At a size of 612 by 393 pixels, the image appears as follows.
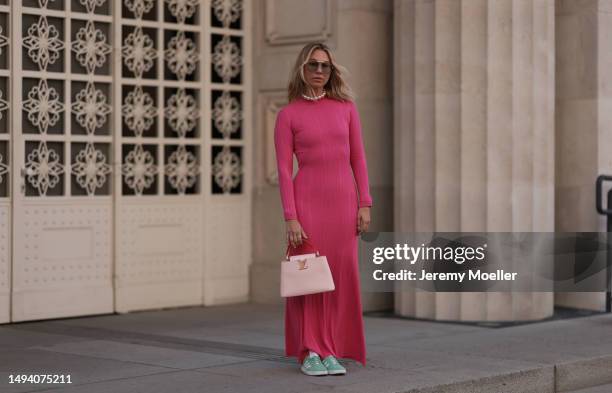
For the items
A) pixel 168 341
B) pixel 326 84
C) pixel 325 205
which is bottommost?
pixel 168 341

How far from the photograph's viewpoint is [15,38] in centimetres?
1005

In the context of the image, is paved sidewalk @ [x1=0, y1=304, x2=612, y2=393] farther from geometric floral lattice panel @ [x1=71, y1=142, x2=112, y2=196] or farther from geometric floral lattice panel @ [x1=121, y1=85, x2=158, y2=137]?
geometric floral lattice panel @ [x1=121, y1=85, x2=158, y2=137]

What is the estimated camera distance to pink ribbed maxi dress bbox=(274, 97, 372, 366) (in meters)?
7.37

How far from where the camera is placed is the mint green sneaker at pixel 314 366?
7.32 meters

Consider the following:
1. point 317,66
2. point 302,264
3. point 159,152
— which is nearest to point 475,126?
point 159,152

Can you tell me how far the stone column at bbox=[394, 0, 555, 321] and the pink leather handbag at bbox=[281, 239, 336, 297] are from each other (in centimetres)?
364

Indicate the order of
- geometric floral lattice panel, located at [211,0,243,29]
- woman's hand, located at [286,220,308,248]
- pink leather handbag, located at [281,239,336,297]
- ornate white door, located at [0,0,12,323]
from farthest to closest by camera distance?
geometric floral lattice panel, located at [211,0,243,29], ornate white door, located at [0,0,12,323], woman's hand, located at [286,220,308,248], pink leather handbag, located at [281,239,336,297]

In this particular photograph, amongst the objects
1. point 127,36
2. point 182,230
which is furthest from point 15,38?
point 182,230

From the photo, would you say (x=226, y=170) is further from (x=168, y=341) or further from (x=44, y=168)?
(x=168, y=341)

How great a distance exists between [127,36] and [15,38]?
1.20 metres

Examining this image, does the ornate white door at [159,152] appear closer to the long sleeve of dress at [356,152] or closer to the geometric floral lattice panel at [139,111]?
the geometric floral lattice panel at [139,111]

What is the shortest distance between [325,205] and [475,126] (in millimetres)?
3523

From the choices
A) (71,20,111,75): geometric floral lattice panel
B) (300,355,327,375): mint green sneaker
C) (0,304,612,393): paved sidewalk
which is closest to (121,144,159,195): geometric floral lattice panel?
(71,20,111,75): geometric floral lattice panel

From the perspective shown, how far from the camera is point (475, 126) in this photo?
10555 mm
